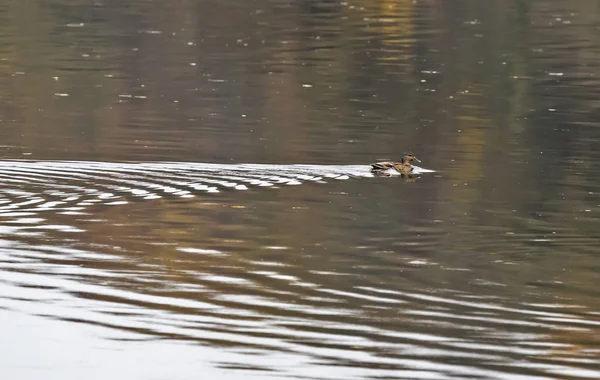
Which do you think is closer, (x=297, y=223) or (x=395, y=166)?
(x=297, y=223)

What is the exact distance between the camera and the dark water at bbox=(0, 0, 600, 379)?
1212cm

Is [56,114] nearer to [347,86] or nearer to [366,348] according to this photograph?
[347,86]

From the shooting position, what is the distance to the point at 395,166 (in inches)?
898

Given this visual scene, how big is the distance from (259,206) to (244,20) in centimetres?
4760

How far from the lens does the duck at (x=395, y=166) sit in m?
22.7

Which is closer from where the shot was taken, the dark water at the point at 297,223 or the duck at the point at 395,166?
the dark water at the point at 297,223

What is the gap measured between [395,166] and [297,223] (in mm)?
4734

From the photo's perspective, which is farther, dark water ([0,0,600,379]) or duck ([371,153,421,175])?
duck ([371,153,421,175])

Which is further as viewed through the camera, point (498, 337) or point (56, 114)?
point (56, 114)

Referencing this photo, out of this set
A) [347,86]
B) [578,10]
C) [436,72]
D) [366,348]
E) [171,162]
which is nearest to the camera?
[366,348]

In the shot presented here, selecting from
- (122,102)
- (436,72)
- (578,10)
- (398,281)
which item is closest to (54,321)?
(398,281)

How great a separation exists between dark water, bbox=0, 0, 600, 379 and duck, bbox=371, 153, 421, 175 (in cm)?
26

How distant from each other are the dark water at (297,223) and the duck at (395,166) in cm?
26

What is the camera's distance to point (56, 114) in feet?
105
